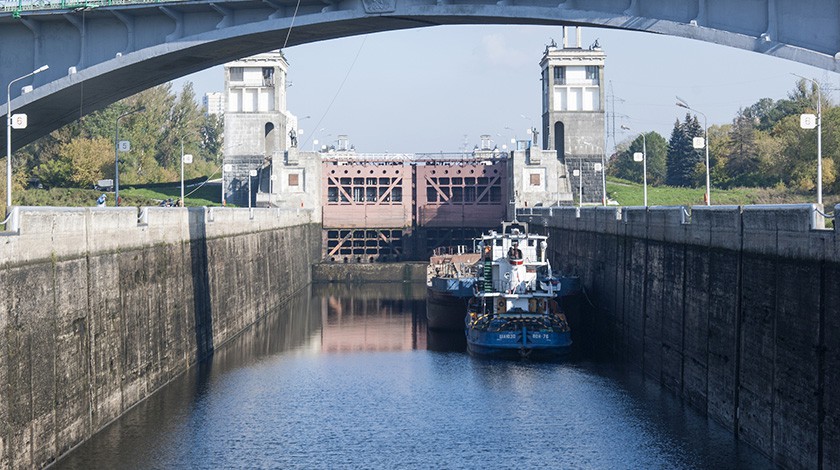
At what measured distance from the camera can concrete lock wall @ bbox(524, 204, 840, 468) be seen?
20125 mm

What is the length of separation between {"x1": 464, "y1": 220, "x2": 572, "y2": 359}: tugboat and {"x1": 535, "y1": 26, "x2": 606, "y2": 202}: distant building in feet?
108

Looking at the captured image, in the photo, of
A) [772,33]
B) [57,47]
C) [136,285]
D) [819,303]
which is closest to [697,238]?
[772,33]

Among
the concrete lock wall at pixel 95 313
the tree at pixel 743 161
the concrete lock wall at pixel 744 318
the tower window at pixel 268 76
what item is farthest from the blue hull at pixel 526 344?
the tree at pixel 743 161

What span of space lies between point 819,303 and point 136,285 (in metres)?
19.1

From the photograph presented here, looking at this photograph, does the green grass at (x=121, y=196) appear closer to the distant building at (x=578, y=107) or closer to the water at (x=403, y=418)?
the distant building at (x=578, y=107)

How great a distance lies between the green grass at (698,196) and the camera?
7040cm

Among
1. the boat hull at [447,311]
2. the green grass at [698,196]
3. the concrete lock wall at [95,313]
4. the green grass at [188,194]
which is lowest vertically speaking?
the boat hull at [447,311]

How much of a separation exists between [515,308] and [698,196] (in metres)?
43.4

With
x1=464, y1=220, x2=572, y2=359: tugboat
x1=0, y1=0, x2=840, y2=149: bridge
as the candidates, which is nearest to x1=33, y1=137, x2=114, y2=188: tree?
x1=0, y1=0, x2=840, y2=149: bridge

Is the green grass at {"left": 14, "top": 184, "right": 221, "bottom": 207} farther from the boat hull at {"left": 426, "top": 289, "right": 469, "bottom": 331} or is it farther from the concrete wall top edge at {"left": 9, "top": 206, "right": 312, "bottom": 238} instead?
the boat hull at {"left": 426, "top": 289, "right": 469, "bottom": 331}

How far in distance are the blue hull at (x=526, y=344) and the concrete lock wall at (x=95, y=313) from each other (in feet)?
35.4

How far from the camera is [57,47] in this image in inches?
1464

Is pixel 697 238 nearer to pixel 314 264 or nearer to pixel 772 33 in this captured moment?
pixel 772 33

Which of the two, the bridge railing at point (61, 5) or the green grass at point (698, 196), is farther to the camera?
the green grass at point (698, 196)
